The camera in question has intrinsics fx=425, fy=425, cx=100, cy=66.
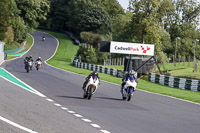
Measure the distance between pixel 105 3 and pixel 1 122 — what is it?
11940 centimetres

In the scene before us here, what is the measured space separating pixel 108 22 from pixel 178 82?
74998 mm

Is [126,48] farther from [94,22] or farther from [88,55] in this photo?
[94,22]

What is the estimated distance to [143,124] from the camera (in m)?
12.1

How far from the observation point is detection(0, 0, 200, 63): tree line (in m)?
62.8

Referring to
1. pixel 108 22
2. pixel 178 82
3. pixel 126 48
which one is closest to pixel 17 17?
pixel 108 22

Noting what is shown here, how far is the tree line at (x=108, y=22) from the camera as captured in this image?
62812mm

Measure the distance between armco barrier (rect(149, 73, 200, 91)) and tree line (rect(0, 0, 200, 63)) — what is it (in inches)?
966

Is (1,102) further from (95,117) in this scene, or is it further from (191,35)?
(191,35)

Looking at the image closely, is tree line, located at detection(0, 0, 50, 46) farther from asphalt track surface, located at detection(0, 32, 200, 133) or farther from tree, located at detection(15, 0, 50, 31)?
asphalt track surface, located at detection(0, 32, 200, 133)

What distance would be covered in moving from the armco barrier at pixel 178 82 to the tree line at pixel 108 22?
24527mm

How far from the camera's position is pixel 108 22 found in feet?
351

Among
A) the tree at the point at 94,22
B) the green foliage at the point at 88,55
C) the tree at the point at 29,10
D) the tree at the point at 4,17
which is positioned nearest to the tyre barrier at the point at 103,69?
the green foliage at the point at 88,55

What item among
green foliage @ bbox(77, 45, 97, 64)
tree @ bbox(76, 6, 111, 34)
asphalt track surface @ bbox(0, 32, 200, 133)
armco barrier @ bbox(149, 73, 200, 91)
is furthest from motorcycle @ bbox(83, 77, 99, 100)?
tree @ bbox(76, 6, 111, 34)

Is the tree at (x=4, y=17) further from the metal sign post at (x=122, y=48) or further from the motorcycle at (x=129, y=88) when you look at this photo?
the motorcycle at (x=129, y=88)
